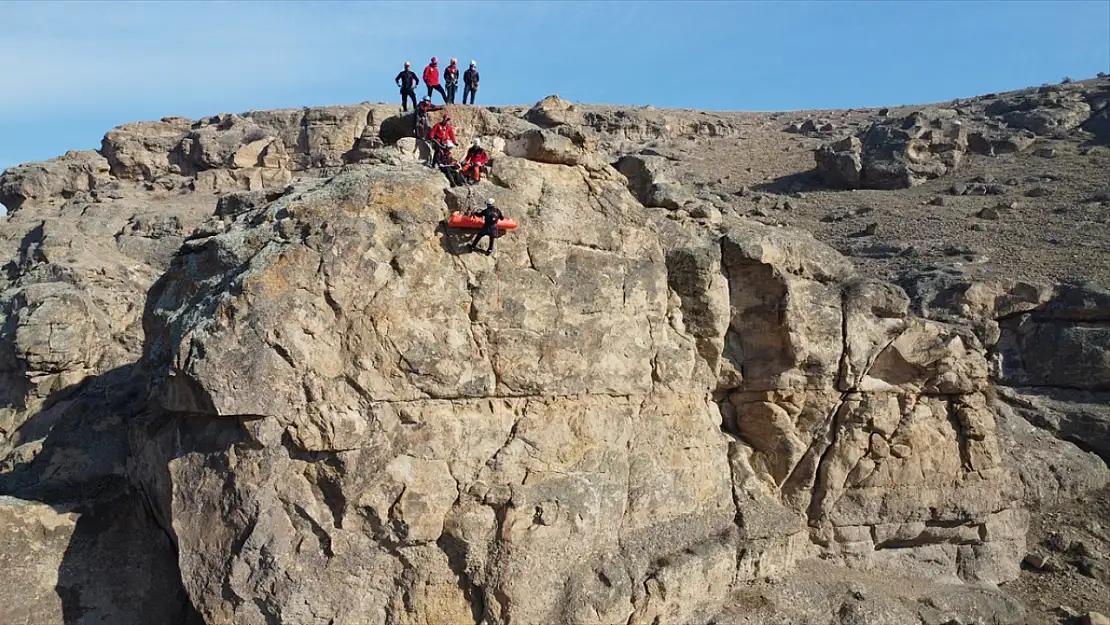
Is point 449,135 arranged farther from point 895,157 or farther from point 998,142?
point 998,142

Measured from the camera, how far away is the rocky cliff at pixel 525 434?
404 inches

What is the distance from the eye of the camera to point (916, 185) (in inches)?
1427

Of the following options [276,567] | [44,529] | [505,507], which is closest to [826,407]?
[505,507]

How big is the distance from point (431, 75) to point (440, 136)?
1.98m

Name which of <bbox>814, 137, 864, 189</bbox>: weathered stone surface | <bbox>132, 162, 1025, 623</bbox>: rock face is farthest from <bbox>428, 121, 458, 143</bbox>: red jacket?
<bbox>814, 137, 864, 189</bbox>: weathered stone surface

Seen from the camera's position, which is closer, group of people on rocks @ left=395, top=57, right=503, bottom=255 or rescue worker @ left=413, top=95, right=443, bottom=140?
group of people on rocks @ left=395, top=57, right=503, bottom=255

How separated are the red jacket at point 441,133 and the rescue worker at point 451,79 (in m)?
1.76

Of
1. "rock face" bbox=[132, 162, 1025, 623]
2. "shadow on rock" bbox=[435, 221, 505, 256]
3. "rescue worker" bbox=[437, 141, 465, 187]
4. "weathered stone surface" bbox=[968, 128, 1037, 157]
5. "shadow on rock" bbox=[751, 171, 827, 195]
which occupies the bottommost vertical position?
"rock face" bbox=[132, 162, 1025, 623]

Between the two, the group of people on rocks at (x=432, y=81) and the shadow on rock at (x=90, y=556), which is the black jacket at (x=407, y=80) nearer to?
the group of people on rocks at (x=432, y=81)

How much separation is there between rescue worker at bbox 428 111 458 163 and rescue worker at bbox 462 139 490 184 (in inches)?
23.5

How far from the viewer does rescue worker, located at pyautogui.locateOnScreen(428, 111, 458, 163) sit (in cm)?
1244

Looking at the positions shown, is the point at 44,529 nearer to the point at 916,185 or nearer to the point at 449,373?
the point at 449,373

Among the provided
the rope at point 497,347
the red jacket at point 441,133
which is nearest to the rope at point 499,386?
the rope at point 497,347

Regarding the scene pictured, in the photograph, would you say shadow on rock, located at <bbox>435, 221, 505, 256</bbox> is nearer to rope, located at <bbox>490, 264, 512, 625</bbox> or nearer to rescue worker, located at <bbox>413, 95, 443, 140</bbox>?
rope, located at <bbox>490, 264, 512, 625</bbox>
